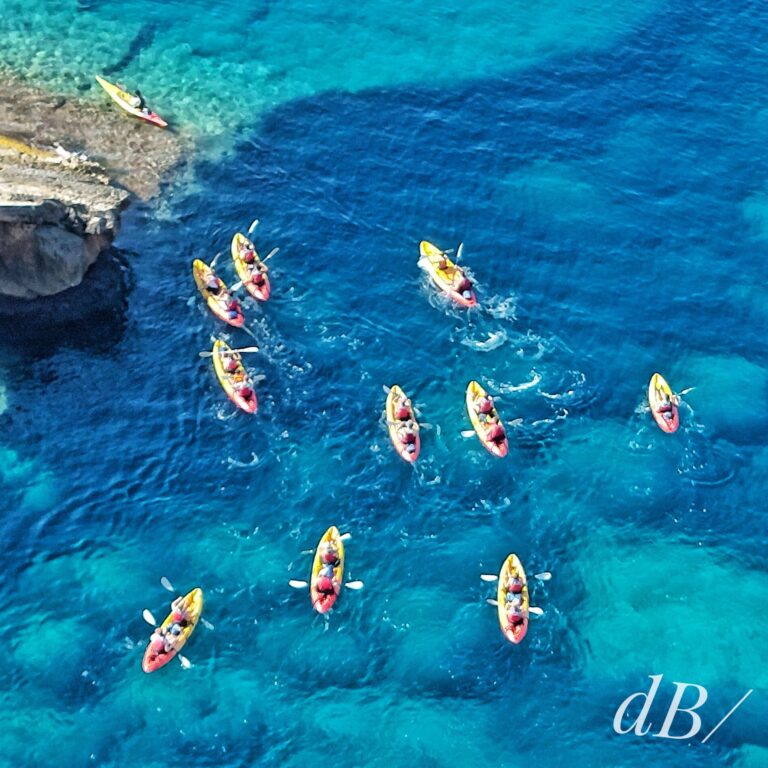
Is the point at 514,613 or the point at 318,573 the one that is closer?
the point at 514,613

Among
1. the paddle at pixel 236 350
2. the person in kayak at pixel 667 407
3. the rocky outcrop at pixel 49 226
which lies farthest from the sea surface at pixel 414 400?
the rocky outcrop at pixel 49 226

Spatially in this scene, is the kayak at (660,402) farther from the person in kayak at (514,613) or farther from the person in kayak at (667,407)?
the person in kayak at (514,613)

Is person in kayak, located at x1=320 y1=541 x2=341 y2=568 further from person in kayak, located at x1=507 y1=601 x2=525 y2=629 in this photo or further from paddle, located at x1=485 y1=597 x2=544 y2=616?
person in kayak, located at x1=507 y1=601 x2=525 y2=629

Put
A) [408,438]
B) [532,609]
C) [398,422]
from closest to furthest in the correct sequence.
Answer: [532,609], [408,438], [398,422]

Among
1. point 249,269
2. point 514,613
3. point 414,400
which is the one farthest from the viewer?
point 249,269

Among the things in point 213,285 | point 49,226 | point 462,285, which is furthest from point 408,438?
point 49,226

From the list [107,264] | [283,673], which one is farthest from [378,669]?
[107,264]

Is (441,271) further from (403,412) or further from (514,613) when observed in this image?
(514,613)

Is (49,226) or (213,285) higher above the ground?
(49,226)
